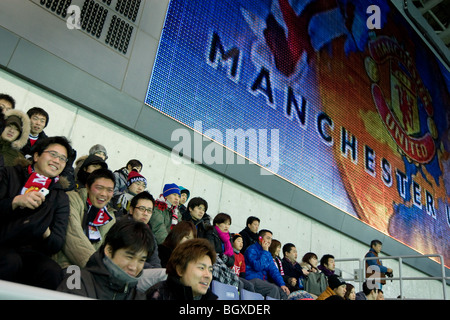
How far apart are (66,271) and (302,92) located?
23.6ft

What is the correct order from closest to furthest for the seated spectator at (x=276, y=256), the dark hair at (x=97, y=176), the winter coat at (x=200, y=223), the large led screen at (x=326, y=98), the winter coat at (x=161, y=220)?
the dark hair at (x=97, y=176), the winter coat at (x=161, y=220), the winter coat at (x=200, y=223), the seated spectator at (x=276, y=256), the large led screen at (x=326, y=98)

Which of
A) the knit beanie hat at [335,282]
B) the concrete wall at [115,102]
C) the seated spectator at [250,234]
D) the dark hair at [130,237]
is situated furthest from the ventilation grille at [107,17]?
the knit beanie hat at [335,282]

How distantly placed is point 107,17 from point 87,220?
12.4 ft

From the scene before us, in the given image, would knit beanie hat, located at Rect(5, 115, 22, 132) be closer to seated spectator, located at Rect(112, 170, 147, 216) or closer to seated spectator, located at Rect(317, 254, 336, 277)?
seated spectator, located at Rect(112, 170, 147, 216)

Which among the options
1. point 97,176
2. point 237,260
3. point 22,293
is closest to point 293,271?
point 237,260

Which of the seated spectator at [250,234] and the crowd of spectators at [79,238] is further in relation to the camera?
the seated spectator at [250,234]

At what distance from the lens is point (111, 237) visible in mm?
1888

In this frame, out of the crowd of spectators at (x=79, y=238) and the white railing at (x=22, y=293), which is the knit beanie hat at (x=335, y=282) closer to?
the crowd of spectators at (x=79, y=238)

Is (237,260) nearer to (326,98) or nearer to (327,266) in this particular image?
(327,266)

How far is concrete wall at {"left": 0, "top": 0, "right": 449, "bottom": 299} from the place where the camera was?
4.54 m

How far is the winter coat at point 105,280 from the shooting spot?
1.71 m

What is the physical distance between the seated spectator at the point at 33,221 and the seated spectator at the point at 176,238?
107 cm

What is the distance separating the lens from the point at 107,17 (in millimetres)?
5359
